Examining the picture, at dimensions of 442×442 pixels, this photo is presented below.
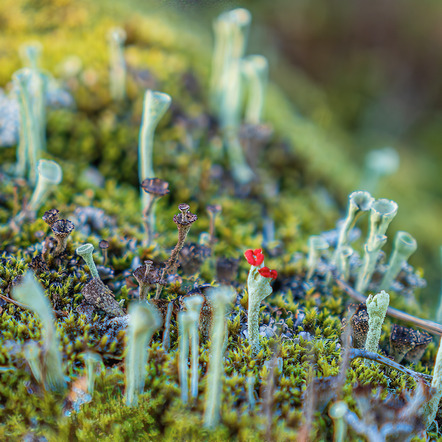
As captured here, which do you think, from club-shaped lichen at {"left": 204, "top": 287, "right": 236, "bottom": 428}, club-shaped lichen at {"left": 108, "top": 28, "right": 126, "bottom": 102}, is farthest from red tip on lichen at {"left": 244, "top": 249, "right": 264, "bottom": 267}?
club-shaped lichen at {"left": 108, "top": 28, "right": 126, "bottom": 102}

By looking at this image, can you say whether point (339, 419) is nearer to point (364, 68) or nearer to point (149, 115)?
point (149, 115)

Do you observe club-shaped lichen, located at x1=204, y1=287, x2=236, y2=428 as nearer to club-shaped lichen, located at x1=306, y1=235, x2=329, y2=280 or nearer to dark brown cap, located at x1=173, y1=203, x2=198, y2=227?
dark brown cap, located at x1=173, y1=203, x2=198, y2=227

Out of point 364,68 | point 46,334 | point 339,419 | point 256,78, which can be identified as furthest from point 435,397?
point 364,68

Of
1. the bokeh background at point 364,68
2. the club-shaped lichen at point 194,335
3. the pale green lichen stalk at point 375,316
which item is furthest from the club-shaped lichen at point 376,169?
the club-shaped lichen at point 194,335

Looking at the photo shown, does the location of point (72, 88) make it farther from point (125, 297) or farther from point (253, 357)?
point (253, 357)

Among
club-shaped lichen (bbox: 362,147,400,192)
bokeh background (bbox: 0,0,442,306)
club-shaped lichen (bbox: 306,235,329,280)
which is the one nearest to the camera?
club-shaped lichen (bbox: 306,235,329,280)

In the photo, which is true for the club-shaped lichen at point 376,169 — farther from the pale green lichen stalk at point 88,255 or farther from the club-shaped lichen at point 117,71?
the pale green lichen stalk at point 88,255
